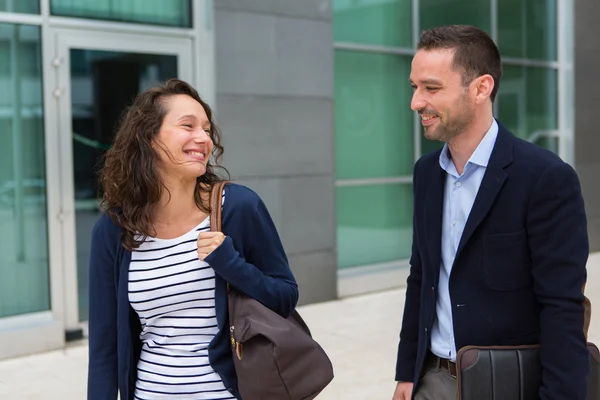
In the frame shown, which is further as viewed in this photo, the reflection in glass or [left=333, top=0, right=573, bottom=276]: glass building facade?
[left=333, top=0, right=573, bottom=276]: glass building facade

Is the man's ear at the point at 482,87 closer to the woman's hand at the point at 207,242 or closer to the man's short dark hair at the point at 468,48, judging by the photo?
the man's short dark hair at the point at 468,48

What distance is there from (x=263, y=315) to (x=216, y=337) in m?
0.18

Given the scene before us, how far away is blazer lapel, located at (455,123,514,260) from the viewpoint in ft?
7.62

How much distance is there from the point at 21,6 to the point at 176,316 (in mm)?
5072

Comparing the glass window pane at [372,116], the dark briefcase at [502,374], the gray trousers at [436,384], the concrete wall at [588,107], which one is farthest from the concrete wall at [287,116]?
the dark briefcase at [502,374]

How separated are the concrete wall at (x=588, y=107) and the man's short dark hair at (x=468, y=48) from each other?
A: 10862mm

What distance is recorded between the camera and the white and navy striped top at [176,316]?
8.39ft

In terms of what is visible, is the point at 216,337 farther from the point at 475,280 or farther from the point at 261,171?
the point at 261,171

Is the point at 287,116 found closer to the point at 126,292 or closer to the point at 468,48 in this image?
the point at 126,292

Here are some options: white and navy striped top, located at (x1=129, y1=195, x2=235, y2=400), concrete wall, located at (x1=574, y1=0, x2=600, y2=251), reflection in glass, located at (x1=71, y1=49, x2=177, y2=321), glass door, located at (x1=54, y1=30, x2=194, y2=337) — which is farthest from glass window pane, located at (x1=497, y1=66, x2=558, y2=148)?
white and navy striped top, located at (x1=129, y1=195, x2=235, y2=400)

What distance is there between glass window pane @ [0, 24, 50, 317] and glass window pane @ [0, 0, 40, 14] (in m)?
0.13

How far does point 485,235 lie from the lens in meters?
2.33

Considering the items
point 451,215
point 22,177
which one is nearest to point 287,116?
point 22,177

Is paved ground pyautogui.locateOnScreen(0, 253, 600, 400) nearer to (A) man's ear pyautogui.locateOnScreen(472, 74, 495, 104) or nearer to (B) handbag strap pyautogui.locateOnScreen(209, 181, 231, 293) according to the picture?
(B) handbag strap pyautogui.locateOnScreen(209, 181, 231, 293)
